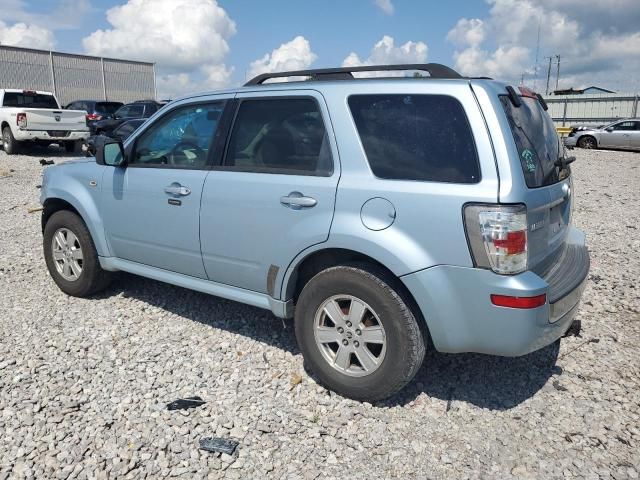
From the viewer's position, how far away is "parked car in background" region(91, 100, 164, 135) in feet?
59.5

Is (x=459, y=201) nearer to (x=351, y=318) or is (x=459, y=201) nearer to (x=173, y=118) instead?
(x=351, y=318)

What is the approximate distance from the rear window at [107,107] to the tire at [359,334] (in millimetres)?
19008

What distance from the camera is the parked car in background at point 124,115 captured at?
18.1m

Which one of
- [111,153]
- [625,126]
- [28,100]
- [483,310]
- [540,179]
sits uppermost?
[28,100]

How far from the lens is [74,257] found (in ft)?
15.7

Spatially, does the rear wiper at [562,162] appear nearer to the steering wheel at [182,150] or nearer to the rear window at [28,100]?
the steering wheel at [182,150]

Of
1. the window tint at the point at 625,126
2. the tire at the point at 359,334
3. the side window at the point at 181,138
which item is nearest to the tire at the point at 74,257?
the side window at the point at 181,138

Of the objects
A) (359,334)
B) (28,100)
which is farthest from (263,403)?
(28,100)

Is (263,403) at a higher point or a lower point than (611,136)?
lower

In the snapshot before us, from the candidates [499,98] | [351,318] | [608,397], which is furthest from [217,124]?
[608,397]

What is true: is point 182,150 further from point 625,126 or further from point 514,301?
point 625,126

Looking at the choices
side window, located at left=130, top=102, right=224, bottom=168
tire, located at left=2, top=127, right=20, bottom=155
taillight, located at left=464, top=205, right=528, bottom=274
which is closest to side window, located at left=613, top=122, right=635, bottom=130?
tire, located at left=2, top=127, right=20, bottom=155

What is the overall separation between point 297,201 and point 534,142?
1412 millimetres

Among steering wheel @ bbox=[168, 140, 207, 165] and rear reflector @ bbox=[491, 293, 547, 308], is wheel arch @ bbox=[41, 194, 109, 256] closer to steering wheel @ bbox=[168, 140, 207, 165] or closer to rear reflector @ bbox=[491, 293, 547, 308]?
steering wheel @ bbox=[168, 140, 207, 165]
